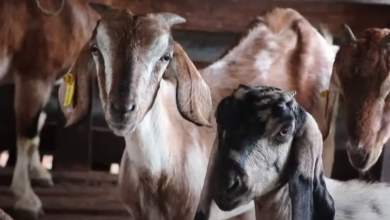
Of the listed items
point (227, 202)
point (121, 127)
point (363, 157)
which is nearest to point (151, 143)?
point (121, 127)

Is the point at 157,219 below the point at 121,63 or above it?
below

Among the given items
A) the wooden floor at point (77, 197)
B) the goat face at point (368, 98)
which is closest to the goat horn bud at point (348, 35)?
the goat face at point (368, 98)

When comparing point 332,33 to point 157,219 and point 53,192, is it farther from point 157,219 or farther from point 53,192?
point 53,192

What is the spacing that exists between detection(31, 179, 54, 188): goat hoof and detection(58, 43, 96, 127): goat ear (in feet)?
1.20

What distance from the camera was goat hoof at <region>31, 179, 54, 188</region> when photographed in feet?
4.81

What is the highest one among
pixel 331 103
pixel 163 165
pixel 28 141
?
pixel 331 103

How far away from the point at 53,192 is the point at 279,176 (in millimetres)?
699

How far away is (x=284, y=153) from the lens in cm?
93

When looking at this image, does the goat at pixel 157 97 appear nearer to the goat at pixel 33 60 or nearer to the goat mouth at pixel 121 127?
the goat mouth at pixel 121 127

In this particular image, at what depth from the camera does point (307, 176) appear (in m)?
0.93

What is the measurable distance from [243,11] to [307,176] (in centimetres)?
67

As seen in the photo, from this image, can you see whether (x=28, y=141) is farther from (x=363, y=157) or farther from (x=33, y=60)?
(x=363, y=157)

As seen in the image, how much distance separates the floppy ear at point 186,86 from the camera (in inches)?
43.6

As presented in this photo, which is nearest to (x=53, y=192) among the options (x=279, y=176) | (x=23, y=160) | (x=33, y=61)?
(x=23, y=160)
